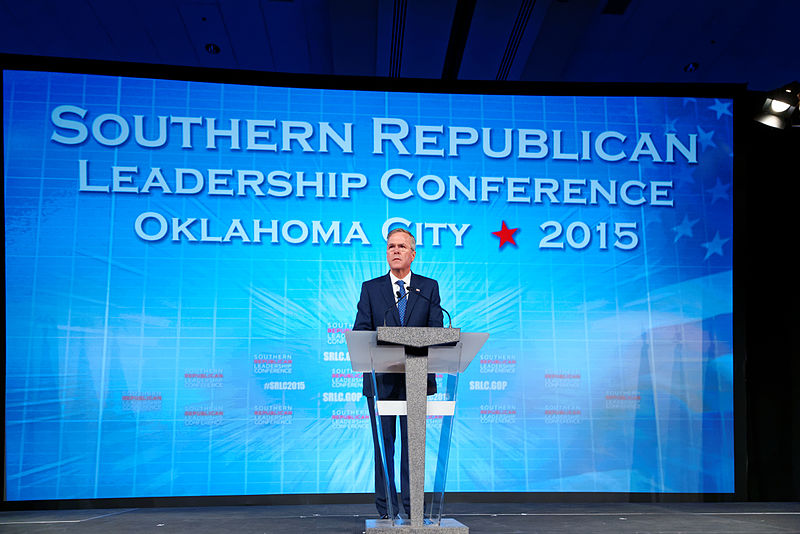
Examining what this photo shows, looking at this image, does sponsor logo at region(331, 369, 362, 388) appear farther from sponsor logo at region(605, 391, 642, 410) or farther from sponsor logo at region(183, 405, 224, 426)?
sponsor logo at region(605, 391, 642, 410)

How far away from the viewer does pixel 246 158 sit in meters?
5.00

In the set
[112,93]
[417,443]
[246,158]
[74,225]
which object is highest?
[112,93]

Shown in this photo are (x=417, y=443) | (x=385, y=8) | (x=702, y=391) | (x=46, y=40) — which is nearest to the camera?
(x=417, y=443)

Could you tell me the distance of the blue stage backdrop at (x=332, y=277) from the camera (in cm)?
471

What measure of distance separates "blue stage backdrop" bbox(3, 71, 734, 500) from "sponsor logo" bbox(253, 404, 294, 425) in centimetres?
1

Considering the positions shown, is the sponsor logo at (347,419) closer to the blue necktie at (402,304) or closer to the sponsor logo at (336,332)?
the sponsor logo at (336,332)

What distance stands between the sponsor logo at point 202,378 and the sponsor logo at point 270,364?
9.7 inches

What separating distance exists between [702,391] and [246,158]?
11.8ft

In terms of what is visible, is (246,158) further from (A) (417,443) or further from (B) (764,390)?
(B) (764,390)

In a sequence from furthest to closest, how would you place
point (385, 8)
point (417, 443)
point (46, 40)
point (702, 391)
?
point (46, 40), point (385, 8), point (702, 391), point (417, 443)

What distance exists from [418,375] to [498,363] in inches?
88.7

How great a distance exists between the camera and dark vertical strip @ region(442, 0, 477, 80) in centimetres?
584

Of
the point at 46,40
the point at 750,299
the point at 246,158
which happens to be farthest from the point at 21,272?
the point at 750,299

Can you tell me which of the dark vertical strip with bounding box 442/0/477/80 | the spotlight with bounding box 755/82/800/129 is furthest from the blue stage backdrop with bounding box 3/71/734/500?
the dark vertical strip with bounding box 442/0/477/80
